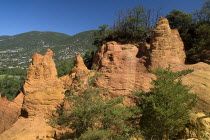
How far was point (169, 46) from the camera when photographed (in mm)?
15289

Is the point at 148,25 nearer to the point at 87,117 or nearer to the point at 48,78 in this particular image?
the point at 48,78

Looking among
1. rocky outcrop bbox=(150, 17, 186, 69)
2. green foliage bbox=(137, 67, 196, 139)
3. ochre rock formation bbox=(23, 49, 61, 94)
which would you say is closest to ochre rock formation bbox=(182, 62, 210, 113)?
rocky outcrop bbox=(150, 17, 186, 69)

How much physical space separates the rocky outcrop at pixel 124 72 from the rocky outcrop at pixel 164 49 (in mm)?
1412

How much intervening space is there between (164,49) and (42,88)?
14633mm

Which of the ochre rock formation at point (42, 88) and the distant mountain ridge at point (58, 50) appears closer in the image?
the ochre rock formation at point (42, 88)

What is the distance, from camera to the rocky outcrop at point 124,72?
14.8 m

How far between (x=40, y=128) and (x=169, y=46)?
578 inches

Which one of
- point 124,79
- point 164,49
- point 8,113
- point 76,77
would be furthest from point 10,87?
point 164,49

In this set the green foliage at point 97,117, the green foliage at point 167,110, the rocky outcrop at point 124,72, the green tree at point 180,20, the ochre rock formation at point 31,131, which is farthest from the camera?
the green tree at point 180,20

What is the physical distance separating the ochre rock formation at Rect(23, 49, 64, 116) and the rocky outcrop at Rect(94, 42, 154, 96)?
509 centimetres

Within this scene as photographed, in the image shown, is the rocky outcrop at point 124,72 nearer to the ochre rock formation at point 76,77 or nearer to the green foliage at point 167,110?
the ochre rock formation at point 76,77

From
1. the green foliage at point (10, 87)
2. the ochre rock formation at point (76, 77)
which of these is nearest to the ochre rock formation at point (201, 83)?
the ochre rock formation at point (76, 77)

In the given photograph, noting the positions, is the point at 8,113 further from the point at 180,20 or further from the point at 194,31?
the point at 180,20

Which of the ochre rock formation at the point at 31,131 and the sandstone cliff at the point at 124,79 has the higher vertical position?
the sandstone cliff at the point at 124,79
